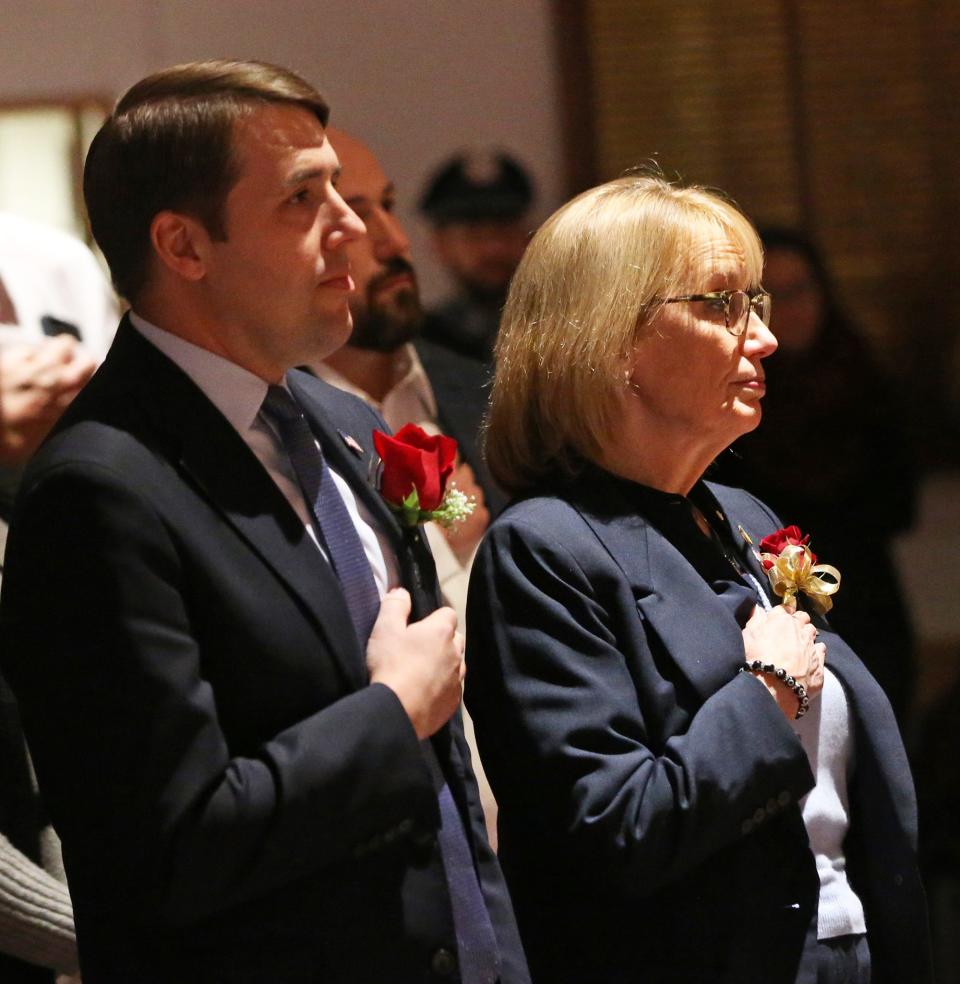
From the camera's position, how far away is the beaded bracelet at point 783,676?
2.03 m

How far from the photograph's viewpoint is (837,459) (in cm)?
368

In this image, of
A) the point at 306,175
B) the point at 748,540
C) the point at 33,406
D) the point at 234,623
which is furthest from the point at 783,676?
the point at 33,406

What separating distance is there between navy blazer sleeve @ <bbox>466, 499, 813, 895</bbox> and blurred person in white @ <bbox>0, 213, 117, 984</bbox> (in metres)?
0.65

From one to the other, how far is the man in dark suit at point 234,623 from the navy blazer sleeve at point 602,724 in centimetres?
9

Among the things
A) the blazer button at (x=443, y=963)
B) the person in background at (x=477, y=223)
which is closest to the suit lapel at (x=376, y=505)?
the blazer button at (x=443, y=963)

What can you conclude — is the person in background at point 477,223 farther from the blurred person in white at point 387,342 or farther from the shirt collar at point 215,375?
the shirt collar at point 215,375

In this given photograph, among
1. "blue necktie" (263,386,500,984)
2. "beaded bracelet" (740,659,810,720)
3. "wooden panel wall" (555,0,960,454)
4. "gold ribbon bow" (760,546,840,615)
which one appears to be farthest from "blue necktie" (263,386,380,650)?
"wooden panel wall" (555,0,960,454)

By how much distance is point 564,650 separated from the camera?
1.97 m

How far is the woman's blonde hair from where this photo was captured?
2121 mm

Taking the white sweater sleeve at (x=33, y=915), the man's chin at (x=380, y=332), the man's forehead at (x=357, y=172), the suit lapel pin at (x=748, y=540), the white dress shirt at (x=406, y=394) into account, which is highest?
the man's forehead at (x=357, y=172)

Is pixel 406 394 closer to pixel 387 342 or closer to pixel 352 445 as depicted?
pixel 387 342

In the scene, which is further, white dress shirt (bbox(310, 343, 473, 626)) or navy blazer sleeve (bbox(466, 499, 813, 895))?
white dress shirt (bbox(310, 343, 473, 626))

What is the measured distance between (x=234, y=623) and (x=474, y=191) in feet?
9.32

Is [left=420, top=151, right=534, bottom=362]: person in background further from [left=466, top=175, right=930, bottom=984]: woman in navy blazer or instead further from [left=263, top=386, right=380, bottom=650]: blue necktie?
[left=263, top=386, right=380, bottom=650]: blue necktie
